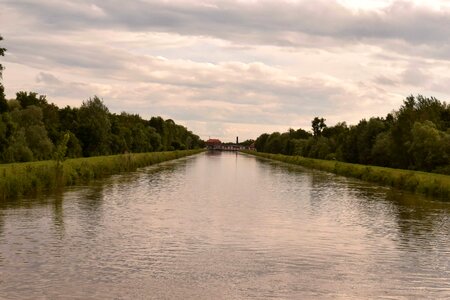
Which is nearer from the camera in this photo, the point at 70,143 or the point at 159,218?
the point at 159,218

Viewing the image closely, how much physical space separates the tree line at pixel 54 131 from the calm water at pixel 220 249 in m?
32.3

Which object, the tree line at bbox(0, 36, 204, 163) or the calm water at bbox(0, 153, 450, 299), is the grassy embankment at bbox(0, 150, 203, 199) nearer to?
the calm water at bbox(0, 153, 450, 299)

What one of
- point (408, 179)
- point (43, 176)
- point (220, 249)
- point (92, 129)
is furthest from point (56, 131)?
point (220, 249)

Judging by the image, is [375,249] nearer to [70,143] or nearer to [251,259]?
[251,259]

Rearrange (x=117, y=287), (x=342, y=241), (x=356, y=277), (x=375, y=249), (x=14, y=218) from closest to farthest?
(x=117, y=287), (x=356, y=277), (x=375, y=249), (x=342, y=241), (x=14, y=218)

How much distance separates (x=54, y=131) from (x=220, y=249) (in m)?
76.4

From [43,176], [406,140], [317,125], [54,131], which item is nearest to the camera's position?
[43,176]

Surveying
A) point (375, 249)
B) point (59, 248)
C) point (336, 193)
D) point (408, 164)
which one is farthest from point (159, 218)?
point (408, 164)

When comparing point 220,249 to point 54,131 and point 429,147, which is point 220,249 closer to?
point 429,147

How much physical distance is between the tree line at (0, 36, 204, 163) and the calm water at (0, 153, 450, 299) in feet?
106

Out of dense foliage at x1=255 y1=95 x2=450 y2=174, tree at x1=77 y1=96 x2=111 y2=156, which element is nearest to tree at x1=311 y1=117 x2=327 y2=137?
dense foliage at x1=255 y1=95 x2=450 y2=174

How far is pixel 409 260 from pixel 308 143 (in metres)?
127

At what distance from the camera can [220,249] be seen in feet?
67.1

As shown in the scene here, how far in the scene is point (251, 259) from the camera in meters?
18.8
